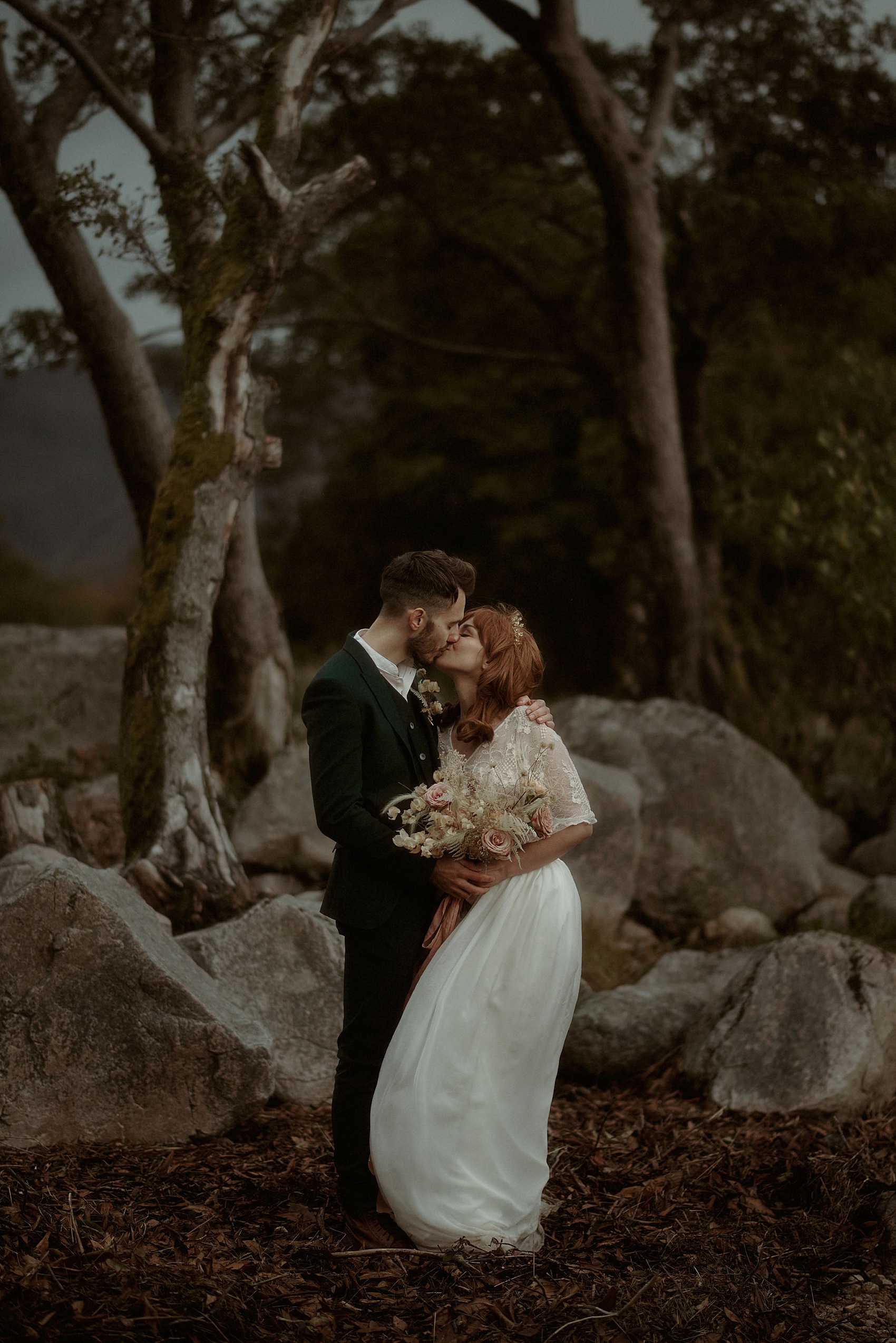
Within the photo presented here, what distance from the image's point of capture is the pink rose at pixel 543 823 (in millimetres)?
3920

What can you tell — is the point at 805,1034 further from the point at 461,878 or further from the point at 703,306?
the point at 703,306

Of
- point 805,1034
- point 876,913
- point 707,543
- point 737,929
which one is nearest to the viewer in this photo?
point 805,1034

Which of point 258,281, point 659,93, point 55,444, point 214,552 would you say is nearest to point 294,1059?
point 214,552

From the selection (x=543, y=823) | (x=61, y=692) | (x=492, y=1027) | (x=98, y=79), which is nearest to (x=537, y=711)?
(x=543, y=823)

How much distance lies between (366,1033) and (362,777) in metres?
0.89

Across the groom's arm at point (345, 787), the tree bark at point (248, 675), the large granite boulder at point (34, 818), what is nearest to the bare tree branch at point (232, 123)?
the tree bark at point (248, 675)

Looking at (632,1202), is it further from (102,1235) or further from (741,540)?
(741,540)

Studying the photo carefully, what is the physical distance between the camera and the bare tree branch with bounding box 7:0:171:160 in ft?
25.0

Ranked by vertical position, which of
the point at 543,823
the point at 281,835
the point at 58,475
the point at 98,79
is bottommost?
the point at 281,835

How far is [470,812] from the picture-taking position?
3.69m

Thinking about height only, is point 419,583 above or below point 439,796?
above

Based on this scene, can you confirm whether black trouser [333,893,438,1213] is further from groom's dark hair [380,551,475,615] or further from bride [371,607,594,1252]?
groom's dark hair [380,551,475,615]

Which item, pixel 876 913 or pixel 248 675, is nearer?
pixel 876 913

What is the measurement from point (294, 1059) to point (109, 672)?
5.82 m
